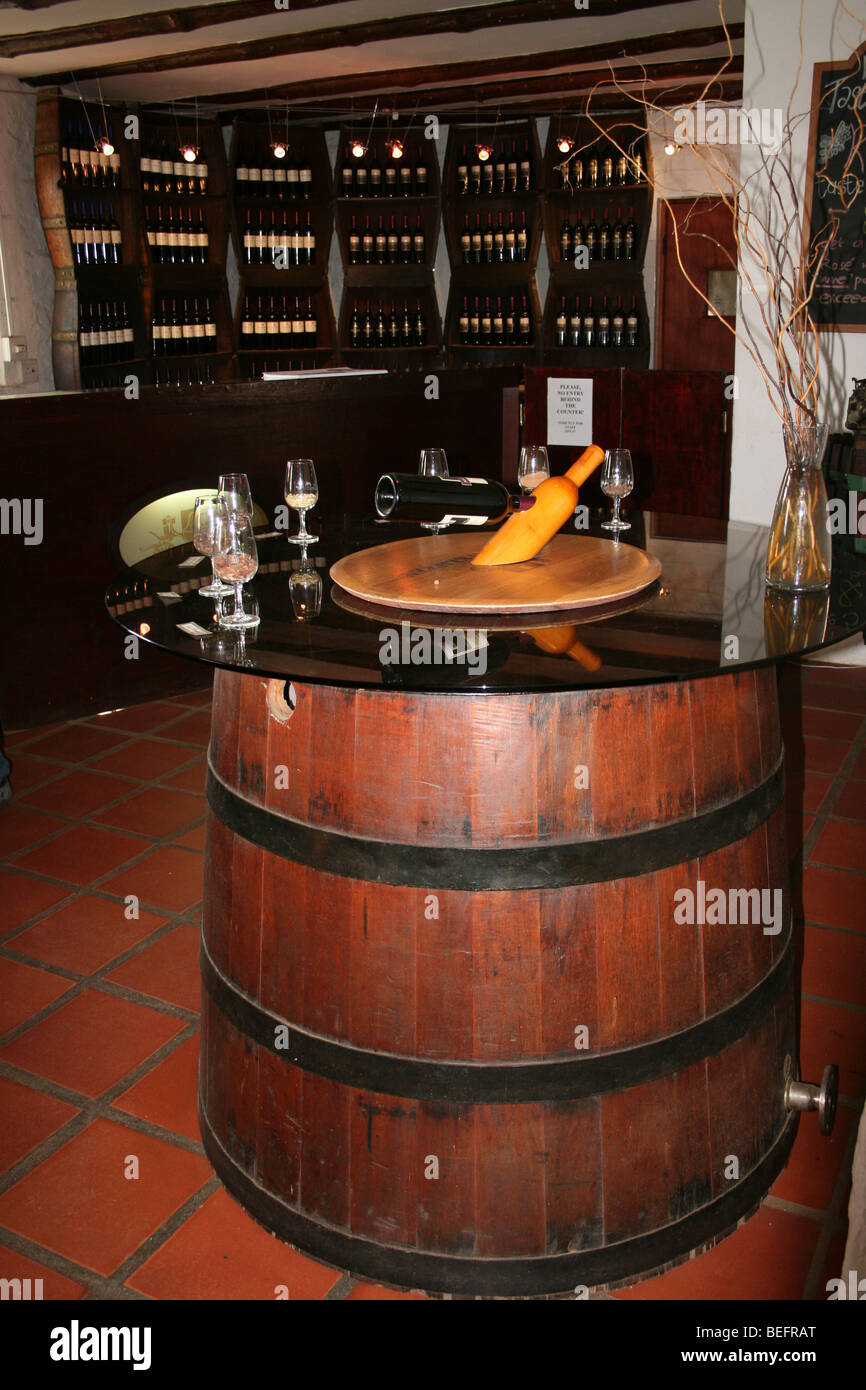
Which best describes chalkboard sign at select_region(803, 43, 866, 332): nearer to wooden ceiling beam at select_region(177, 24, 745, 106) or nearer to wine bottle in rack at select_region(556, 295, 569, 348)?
wooden ceiling beam at select_region(177, 24, 745, 106)

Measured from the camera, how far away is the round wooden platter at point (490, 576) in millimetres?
1961

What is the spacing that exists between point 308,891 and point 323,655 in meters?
0.38

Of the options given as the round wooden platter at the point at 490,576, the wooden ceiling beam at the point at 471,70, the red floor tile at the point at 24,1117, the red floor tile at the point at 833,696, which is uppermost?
the wooden ceiling beam at the point at 471,70

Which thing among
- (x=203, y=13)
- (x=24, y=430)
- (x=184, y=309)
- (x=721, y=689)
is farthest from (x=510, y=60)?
(x=721, y=689)

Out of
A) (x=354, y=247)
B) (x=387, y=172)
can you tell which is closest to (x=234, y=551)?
(x=354, y=247)

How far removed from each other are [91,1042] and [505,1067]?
1276 millimetres

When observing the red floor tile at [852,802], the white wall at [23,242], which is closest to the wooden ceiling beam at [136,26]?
the white wall at [23,242]

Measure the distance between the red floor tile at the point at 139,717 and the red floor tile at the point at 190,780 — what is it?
498 mm

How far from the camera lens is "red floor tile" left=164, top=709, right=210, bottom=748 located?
4.41 meters

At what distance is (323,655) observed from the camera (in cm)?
171

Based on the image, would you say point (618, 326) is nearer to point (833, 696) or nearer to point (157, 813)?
point (833, 696)

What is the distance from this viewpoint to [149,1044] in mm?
2580

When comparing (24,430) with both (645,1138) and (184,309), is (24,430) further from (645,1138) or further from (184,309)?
(184,309)

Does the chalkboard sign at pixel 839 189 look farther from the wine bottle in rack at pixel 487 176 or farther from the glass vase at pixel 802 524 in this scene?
the wine bottle in rack at pixel 487 176
